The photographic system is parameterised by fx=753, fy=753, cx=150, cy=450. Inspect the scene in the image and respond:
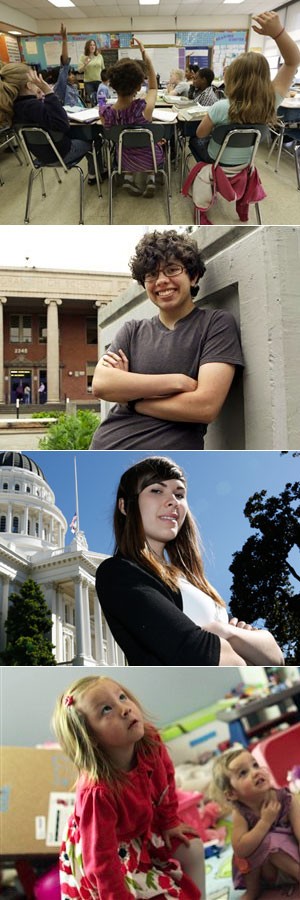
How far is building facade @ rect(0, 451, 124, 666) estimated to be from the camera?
2.03 metres

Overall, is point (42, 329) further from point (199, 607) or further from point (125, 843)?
point (125, 843)

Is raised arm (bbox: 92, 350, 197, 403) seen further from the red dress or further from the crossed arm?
the red dress

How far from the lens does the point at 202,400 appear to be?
6.48ft

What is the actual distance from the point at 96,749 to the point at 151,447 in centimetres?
80

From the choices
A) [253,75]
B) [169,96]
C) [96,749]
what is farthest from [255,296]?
[169,96]

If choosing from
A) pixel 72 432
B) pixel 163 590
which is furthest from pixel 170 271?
A: pixel 163 590

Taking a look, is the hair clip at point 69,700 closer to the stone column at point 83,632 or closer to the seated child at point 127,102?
the stone column at point 83,632

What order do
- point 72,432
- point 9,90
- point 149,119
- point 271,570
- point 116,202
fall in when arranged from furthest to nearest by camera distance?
point 149,119
point 9,90
point 116,202
point 72,432
point 271,570

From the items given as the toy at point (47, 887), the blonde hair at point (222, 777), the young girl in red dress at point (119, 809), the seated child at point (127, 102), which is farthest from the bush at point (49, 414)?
the seated child at point (127, 102)

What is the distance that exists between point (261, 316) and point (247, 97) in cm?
192

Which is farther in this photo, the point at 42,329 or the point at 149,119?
the point at 149,119

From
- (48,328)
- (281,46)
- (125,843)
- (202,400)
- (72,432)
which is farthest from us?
(281,46)

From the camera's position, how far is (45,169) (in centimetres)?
377

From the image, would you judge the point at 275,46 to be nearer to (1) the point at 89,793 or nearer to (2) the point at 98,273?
(2) the point at 98,273
